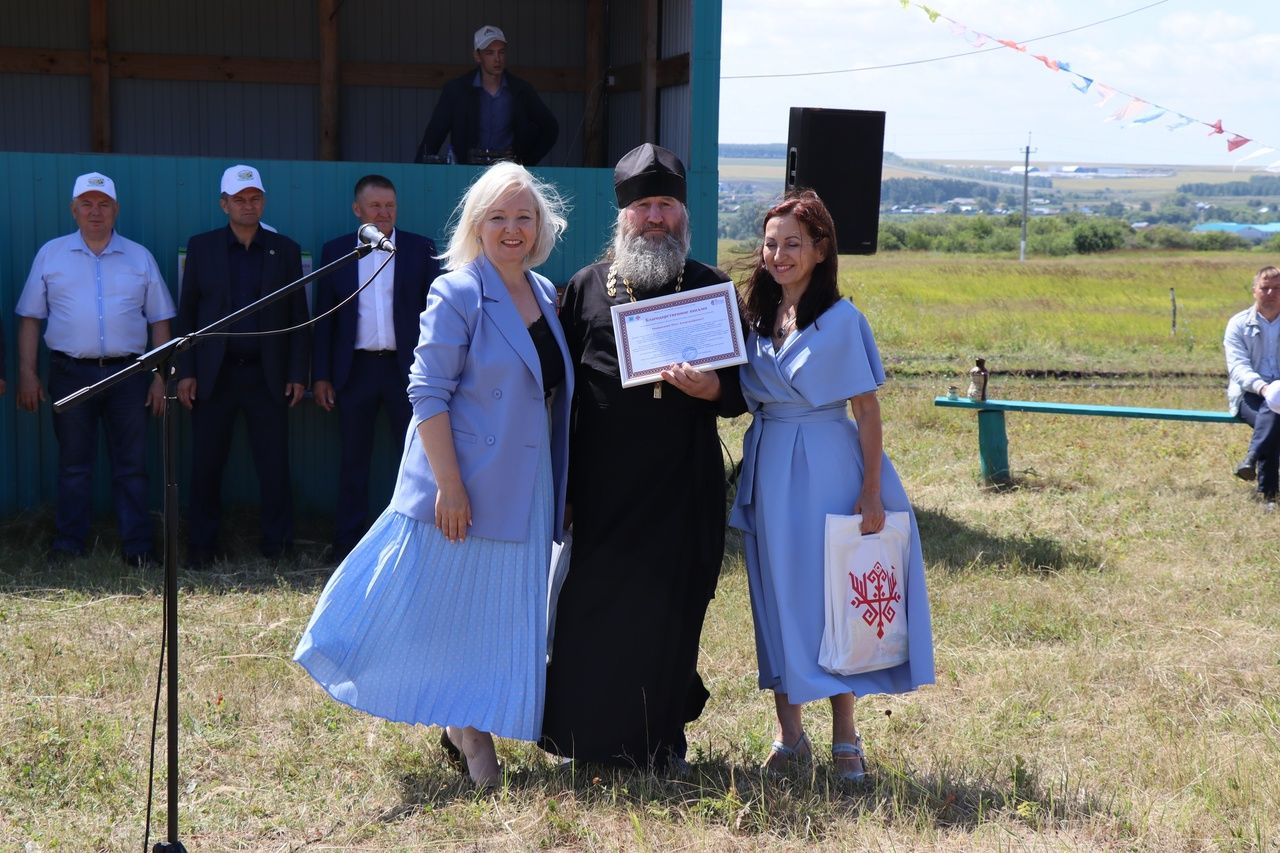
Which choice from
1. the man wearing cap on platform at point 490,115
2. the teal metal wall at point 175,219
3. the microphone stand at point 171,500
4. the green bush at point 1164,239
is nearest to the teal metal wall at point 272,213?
the teal metal wall at point 175,219

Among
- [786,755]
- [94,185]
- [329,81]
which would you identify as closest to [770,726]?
[786,755]

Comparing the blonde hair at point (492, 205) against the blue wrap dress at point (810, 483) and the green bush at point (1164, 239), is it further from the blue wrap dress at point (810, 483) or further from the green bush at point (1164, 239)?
the green bush at point (1164, 239)

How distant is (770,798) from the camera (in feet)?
14.1

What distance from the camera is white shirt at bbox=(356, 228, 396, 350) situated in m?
7.50

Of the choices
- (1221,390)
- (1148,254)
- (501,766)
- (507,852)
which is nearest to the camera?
(507,852)

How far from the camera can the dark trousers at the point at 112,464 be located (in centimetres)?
749

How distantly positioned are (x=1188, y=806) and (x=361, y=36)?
34.9ft

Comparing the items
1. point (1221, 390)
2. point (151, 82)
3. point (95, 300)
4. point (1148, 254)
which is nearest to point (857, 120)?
point (95, 300)

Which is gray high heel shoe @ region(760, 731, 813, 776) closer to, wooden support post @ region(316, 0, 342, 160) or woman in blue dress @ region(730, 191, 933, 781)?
woman in blue dress @ region(730, 191, 933, 781)

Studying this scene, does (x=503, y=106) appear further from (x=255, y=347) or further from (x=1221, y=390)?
(x=1221, y=390)

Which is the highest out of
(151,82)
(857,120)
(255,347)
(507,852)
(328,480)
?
(151,82)

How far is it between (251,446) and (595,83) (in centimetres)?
536

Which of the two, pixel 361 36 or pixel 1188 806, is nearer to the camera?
pixel 1188 806

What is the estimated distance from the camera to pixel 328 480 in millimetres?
8625
